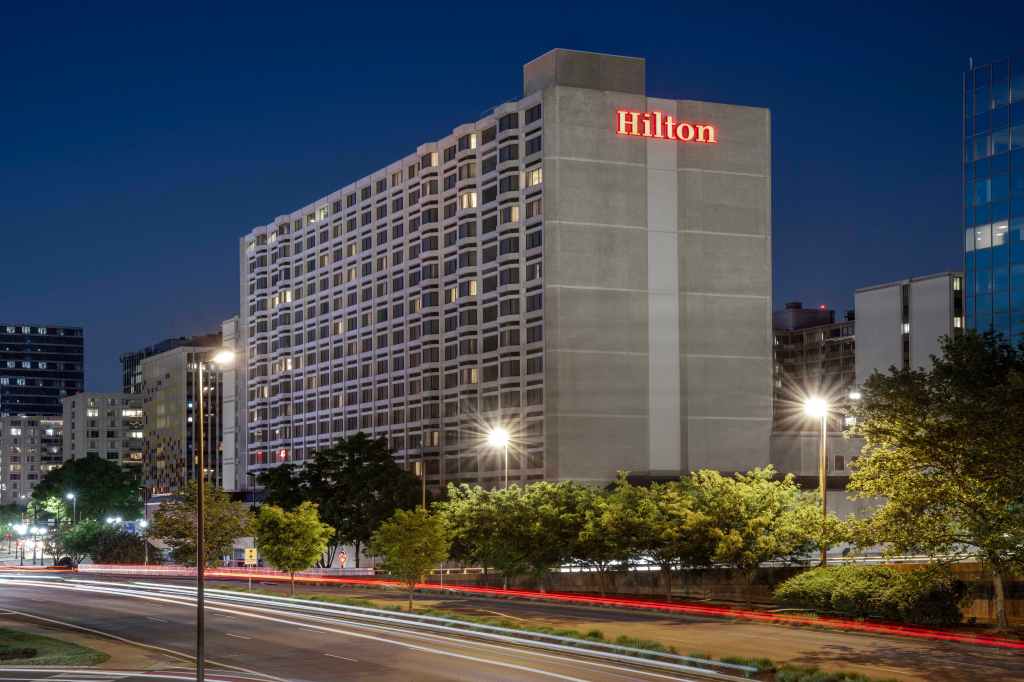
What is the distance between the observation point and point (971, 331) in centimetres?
5388

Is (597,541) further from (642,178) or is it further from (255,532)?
(642,178)

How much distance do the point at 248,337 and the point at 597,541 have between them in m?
125

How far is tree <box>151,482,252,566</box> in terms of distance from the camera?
10062cm

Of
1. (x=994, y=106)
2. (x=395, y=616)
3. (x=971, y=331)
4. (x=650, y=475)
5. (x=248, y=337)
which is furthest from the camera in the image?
(x=248, y=337)

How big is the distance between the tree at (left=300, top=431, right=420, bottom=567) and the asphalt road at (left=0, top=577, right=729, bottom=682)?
5029 cm

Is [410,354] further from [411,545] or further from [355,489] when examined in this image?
[411,545]

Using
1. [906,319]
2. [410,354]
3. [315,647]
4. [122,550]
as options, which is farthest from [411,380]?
[315,647]

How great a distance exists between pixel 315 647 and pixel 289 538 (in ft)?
114

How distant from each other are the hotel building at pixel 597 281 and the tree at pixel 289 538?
40896mm

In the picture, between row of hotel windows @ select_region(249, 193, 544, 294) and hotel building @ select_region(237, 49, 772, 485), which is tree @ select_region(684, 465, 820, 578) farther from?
row of hotel windows @ select_region(249, 193, 544, 294)

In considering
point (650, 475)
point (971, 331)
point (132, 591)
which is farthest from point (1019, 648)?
point (650, 475)

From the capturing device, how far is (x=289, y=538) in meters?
86.0

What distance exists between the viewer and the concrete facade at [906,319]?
595 ft

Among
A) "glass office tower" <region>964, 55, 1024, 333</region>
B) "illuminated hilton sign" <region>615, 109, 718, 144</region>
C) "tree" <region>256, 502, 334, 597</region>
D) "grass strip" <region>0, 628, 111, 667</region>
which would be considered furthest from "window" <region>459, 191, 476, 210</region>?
"grass strip" <region>0, 628, 111, 667</region>
